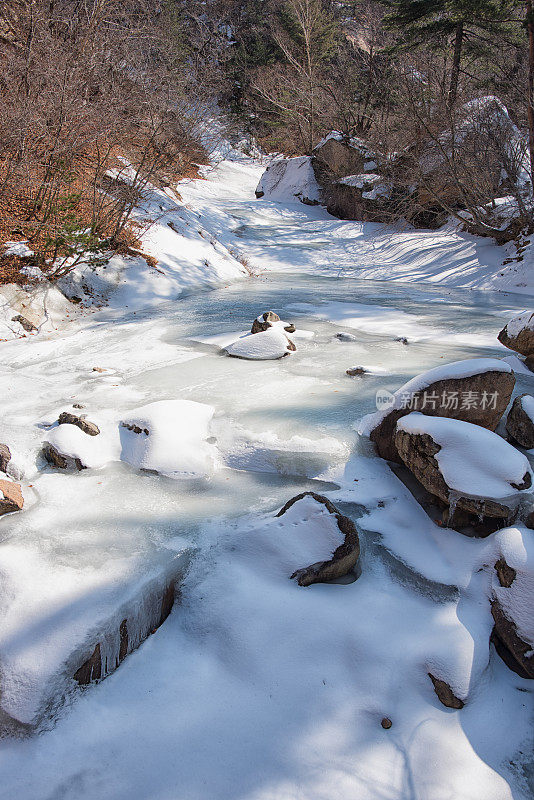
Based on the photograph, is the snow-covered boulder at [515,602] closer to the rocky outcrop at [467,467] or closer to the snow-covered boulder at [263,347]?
the rocky outcrop at [467,467]

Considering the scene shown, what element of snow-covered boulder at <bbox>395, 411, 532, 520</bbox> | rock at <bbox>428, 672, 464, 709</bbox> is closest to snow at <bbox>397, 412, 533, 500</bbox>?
snow-covered boulder at <bbox>395, 411, 532, 520</bbox>

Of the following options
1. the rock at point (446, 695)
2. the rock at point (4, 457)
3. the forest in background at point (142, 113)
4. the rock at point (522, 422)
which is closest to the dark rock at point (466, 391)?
the rock at point (522, 422)

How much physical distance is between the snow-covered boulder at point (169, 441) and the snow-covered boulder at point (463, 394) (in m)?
1.40

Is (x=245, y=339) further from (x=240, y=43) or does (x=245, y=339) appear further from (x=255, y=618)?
(x=240, y=43)

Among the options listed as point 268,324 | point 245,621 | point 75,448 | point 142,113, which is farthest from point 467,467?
point 142,113

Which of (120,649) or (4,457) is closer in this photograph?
(120,649)

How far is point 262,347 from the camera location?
20.4 feet

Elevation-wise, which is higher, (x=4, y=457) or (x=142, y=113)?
(x=142, y=113)

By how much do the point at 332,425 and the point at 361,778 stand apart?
269cm

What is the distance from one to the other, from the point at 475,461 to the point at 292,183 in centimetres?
1908

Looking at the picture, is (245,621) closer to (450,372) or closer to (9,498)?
(9,498)

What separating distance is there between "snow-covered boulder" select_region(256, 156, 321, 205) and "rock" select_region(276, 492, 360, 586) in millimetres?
18295

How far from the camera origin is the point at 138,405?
475 cm

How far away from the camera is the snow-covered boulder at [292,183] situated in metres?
19.7
